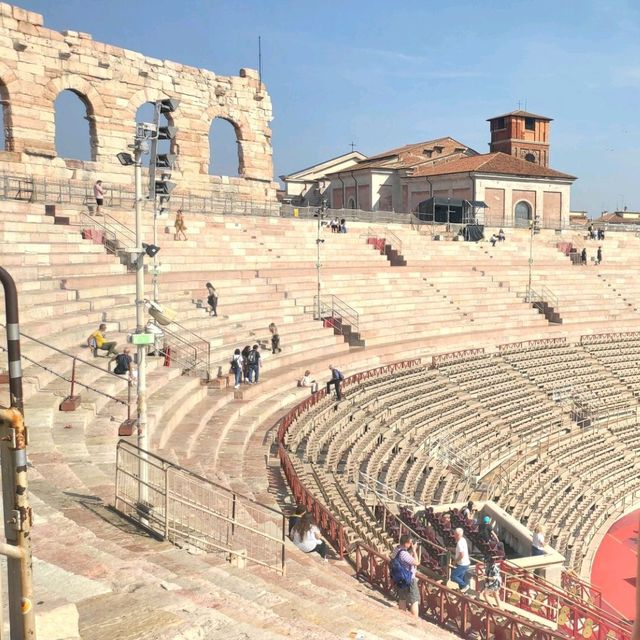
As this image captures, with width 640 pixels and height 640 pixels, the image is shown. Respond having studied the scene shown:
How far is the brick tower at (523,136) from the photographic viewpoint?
213 ft

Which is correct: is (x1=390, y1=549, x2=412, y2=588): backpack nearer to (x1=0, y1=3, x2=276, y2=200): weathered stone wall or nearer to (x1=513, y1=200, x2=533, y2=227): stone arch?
(x1=0, y1=3, x2=276, y2=200): weathered stone wall

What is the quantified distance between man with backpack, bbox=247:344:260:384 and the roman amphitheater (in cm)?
40

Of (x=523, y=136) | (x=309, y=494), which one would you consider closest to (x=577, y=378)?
(x=309, y=494)

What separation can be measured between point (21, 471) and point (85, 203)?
24.1m

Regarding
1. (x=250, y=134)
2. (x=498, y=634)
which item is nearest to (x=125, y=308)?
(x=498, y=634)

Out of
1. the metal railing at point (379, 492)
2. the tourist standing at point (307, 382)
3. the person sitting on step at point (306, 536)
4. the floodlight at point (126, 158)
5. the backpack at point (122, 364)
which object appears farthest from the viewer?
the tourist standing at point (307, 382)

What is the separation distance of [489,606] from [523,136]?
204 feet

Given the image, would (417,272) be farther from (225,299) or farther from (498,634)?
(498,634)

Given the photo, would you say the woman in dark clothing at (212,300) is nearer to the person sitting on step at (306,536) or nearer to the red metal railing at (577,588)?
the person sitting on step at (306,536)

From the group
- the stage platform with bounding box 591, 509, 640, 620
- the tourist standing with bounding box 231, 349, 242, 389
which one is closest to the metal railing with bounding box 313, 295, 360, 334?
the tourist standing with bounding box 231, 349, 242, 389

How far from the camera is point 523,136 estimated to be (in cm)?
6531

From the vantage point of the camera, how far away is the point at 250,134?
34.6 m

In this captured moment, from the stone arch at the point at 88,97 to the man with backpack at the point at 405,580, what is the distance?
2393 centimetres

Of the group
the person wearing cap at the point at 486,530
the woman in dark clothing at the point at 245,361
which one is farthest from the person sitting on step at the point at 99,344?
the person wearing cap at the point at 486,530
